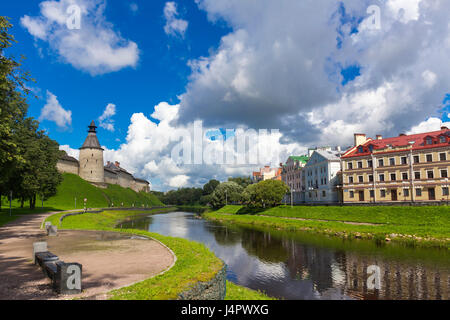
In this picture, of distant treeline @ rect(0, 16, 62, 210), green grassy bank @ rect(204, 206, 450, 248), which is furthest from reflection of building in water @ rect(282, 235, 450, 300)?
distant treeline @ rect(0, 16, 62, 210)

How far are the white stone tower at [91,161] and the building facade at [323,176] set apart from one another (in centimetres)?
8804

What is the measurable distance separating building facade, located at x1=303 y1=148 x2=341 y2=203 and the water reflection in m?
29.4

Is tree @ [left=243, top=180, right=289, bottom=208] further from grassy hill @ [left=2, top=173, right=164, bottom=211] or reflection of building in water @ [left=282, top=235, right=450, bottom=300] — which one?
grassy hill @ [left=2, top=173, right=164, bottom=211]

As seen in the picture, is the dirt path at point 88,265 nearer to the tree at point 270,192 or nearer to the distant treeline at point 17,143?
the distant treeline at point 17,143

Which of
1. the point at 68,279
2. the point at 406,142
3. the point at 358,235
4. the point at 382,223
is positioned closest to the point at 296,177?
the point at 406,142

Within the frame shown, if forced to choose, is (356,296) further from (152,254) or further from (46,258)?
(46,258)

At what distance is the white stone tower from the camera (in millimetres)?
115750

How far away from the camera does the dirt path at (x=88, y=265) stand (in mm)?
10766
